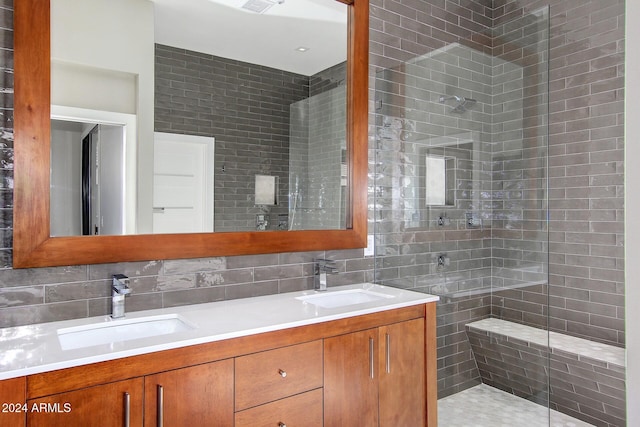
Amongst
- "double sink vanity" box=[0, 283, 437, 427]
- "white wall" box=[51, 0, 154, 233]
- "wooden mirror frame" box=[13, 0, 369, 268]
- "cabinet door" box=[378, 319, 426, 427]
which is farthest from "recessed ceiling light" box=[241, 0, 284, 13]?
"cabinet door" box=[378, 319, 426, 427]

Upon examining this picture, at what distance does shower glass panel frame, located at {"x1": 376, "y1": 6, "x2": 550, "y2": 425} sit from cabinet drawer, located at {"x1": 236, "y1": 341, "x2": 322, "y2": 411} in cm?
95

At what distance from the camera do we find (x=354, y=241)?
234cm

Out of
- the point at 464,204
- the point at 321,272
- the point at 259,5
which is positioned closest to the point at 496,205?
Answer: the point at 464,204

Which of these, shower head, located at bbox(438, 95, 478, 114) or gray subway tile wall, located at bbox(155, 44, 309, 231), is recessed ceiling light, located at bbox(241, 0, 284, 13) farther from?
shower head, located at bbox(438, 95, 478, 114)

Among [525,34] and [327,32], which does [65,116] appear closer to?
[327,32]

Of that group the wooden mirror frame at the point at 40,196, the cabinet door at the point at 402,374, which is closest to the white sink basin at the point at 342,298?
the cabinet door at the point at 402,374

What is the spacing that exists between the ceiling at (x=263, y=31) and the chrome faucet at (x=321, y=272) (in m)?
0.99

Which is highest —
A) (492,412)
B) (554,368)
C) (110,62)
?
(110,62)

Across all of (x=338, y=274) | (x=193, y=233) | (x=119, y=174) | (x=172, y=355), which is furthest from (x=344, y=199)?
(x=172, y=355)

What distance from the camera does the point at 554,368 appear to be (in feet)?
8.10

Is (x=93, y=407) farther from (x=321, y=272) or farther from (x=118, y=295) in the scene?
(x=321, y=272)

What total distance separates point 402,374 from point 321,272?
610 mm

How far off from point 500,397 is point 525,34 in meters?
2.06

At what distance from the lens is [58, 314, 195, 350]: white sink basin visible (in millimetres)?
1454
